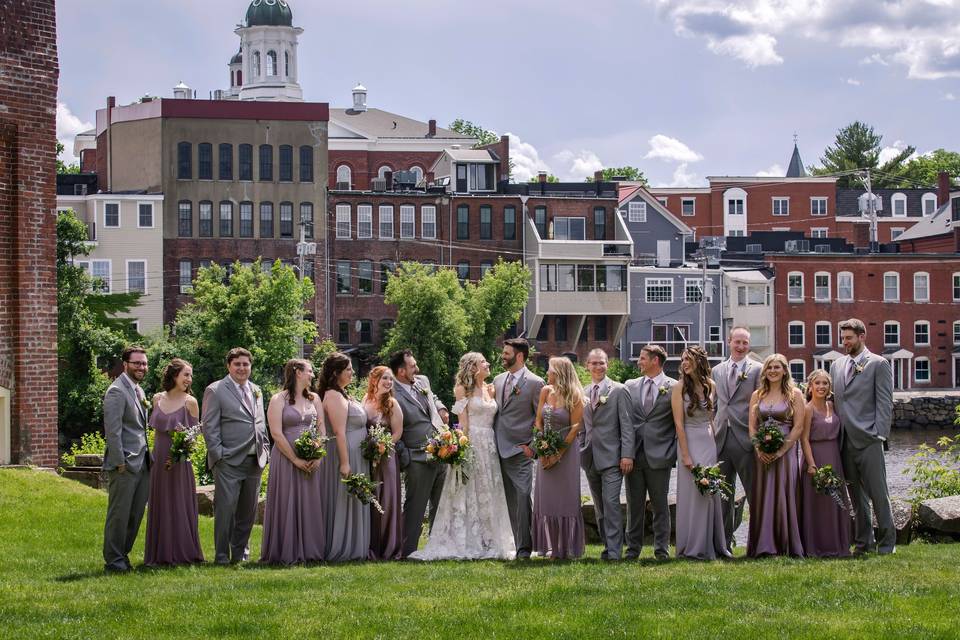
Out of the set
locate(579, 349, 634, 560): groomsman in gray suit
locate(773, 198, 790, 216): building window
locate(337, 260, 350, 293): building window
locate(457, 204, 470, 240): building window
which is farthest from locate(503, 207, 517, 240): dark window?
locate(579, 349, 634, 560): groomsman in gray suit

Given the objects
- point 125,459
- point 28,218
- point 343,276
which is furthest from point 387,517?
point 343,276

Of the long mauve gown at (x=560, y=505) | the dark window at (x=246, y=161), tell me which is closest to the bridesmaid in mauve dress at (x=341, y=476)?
the long mauve gown at (x=560, y=505)

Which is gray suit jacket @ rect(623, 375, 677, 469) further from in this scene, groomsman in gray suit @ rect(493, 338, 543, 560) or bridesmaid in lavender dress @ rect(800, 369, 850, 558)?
bridesmaid in lavender dress @ rect(800, 369, 850, 558)

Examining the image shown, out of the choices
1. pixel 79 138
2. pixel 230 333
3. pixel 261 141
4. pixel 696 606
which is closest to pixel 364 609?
pixel 696 606

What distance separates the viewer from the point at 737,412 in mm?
16281

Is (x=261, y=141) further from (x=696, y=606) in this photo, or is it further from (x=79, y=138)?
(x=696, y=606)

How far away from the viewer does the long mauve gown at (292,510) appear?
15.5 m

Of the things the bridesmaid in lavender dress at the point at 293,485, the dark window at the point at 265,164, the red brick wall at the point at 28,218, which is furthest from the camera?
the dark window at the point at 265,164

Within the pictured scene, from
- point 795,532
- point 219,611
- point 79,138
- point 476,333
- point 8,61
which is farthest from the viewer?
point 79,138

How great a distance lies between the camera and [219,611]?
39.6ft

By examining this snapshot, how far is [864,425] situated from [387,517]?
542cm

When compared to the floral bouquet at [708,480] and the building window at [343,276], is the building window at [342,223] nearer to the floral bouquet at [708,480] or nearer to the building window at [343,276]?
the building window at [343,276]

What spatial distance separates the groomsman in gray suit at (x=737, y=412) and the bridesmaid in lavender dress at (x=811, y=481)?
63cm

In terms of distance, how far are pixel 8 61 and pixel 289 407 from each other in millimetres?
10887
